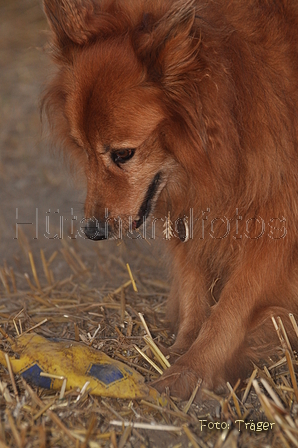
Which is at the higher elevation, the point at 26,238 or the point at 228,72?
the point at 228,72

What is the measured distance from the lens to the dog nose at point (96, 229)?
8.41 feet

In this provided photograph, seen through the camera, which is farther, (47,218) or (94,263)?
(47,218)

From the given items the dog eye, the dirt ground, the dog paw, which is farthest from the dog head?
the dog paw

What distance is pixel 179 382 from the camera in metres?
2.40

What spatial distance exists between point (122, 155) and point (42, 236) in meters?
2.31

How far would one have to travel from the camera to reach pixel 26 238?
444 centimetres

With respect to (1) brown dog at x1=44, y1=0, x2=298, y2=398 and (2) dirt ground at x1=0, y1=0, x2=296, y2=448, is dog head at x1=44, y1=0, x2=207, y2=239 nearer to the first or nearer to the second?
(1) brown dog at x1=44, y1=0, x2=298, y2=398

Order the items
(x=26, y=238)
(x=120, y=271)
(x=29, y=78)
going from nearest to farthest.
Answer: (x=120, y=271), (x=26, y=238), (x=29, y=78)

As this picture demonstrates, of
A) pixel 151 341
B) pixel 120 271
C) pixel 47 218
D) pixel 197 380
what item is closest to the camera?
pixel 197 380

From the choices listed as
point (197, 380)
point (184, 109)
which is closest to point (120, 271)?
point (197, 380)

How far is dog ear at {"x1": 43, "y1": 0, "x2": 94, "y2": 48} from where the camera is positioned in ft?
8.11

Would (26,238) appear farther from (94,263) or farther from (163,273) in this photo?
(163,273)

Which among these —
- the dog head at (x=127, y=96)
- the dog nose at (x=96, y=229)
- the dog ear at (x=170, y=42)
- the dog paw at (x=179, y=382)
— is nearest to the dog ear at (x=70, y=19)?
the dog head at (x=127, y=96)

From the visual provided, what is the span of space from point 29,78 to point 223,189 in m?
4.30
